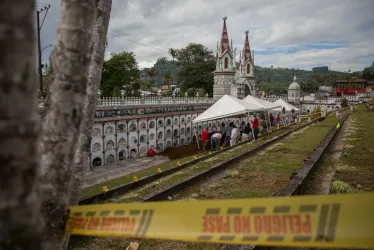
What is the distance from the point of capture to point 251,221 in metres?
1.84

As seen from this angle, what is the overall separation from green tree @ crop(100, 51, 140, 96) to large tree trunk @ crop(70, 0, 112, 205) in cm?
3438

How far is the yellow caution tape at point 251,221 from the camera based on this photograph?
1648 millimetres

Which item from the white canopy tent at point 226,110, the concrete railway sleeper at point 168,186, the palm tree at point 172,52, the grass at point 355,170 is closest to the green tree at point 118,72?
the palm tree at point 172,52

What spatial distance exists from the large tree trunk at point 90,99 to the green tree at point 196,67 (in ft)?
159

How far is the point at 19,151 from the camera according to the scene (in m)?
1.18

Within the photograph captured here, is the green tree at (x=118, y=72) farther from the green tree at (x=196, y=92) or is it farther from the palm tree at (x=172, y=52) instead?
the palm tree at (x=172, y=52)

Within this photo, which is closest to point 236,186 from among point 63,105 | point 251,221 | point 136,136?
point 251,221

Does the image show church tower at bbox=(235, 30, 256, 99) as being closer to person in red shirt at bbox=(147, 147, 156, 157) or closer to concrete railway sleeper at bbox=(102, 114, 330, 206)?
person in red shirt at bbox=(147, 147, 156, 157)

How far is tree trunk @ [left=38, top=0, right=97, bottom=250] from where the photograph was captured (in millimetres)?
1934

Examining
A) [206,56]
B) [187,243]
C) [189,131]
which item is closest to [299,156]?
[187,243]

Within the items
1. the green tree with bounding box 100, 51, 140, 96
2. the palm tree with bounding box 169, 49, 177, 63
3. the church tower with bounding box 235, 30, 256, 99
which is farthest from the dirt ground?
the palm tree with bounding box 169, 49, 177, 63

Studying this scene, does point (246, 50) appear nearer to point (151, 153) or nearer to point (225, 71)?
point (225, 71)

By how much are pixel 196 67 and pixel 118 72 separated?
56.4 feet

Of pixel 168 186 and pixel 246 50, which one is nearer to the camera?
pixel 168 186
